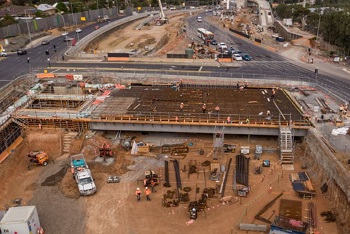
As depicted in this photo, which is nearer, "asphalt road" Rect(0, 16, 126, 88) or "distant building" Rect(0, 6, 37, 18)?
"asphalt road" Rect(0, 16, 126, 88)

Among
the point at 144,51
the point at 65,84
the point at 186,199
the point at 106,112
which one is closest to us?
the point at 186,199

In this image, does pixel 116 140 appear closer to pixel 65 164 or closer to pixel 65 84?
pixel 65 164

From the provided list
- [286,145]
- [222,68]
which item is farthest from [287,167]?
[222,68]

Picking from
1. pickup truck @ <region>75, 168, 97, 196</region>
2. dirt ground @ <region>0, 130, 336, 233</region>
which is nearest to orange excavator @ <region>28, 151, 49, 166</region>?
dirt ground @ <region>0, 130, 336, 233</region>

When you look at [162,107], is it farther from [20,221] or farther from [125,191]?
[20,221]

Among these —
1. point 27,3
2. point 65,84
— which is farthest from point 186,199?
point 27,3

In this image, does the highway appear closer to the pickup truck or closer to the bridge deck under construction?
Answer: the bridge deck under construction
